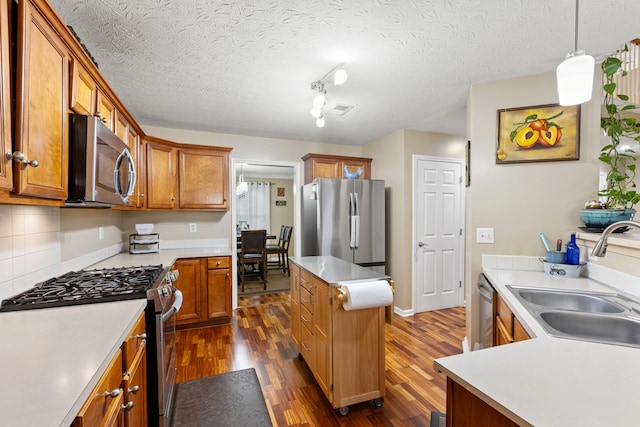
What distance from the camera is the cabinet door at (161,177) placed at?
3156 mm

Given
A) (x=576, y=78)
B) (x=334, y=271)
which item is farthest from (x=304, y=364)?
(x=576, y=78)

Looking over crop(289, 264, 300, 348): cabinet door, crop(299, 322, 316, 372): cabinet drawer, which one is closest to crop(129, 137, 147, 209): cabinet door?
crop(289, 264, 300, 348): cabinet door

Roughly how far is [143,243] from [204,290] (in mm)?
826

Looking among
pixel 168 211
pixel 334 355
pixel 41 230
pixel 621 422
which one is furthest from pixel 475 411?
pixel 168 211

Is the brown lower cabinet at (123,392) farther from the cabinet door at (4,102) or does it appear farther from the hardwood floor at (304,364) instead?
the hardwood floor at (304,364)

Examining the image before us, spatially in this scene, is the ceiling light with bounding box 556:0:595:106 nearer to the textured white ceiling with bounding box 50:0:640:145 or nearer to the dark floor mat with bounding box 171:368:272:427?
the textured white ceiling with bounding box 50:0:640:145

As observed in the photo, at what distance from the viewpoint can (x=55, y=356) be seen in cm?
91

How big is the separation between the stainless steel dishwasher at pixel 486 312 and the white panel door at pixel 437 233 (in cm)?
144

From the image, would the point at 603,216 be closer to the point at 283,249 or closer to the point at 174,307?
the point at 174,307

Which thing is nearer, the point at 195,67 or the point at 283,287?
the point at 195,67

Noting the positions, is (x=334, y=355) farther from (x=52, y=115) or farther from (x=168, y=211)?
(x=168, y=211)

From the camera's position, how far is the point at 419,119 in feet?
10.7

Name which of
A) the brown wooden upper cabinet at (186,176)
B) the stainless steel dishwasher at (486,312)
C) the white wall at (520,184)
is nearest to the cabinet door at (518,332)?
the stainless steel dishwasher at (486,312)

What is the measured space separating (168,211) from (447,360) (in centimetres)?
353
